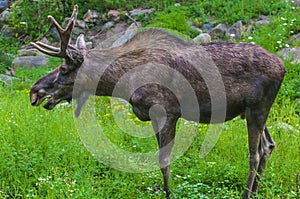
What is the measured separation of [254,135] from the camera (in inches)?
229

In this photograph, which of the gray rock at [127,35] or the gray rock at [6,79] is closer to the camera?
the gray rock at [6,79]

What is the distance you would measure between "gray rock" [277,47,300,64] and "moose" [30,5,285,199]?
14.7 ft

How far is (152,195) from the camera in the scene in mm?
6094

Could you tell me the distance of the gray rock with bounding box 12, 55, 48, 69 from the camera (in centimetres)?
1268

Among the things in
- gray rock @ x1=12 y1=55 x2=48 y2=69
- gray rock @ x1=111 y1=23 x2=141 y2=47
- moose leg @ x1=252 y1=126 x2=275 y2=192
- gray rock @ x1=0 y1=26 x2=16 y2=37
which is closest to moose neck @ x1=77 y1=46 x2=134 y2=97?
moose leg @ x1=252 y1=126 x2=275 y2=192

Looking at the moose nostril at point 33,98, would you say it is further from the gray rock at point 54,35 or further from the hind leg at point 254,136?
the gray rock at point 54,35

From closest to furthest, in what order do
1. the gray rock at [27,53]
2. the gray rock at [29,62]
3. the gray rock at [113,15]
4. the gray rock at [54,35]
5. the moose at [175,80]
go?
the moose at [175,80], the gray rock at [29,62], the gray rock at [27,53], the gray rock at [54,35], the gray rock at [113,15]

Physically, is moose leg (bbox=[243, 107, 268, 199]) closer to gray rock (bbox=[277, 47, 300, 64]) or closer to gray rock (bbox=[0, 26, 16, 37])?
gray rock (bbox=[277, 47, 300, 64])

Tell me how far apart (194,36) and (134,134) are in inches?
215

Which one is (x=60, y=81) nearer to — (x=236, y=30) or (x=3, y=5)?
(x=236, y=30)

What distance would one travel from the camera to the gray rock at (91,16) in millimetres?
14736

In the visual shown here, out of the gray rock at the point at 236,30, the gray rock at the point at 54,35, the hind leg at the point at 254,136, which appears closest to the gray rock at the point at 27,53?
the gray rock at the point at 54,35

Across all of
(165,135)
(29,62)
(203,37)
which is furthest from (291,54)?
(29,62)

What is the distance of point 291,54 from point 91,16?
638 centimetres
